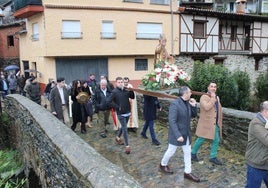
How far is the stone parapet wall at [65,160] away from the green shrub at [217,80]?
7874 mm

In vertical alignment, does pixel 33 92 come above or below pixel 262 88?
above

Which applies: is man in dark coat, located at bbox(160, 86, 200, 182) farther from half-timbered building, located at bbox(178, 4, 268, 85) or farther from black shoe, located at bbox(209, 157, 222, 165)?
half-timbered building, located at bbox(178, 4, 268, 85)

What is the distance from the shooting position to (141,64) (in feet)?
71.6

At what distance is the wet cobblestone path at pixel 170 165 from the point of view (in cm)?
538

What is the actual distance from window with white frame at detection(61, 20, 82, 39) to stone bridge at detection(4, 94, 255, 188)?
994cm

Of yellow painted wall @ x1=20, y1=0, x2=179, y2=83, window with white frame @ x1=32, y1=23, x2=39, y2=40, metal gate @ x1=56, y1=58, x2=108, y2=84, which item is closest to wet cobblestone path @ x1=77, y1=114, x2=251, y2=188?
yellow painted wall @ x1=20, y1=0, x2=179, y2=83

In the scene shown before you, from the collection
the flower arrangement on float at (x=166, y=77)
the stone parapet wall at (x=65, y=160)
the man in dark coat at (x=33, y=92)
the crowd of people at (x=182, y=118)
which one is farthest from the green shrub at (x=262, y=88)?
the stone parapet wall at (x=65, y=160)

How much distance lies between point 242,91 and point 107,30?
9445 millimetres

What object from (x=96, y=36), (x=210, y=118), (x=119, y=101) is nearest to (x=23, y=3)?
(x=96, y=36)

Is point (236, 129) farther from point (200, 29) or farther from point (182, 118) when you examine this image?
point (200, 29)

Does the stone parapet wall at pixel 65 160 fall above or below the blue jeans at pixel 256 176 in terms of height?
above

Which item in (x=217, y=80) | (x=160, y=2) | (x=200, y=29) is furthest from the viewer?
(x=200, y=29)

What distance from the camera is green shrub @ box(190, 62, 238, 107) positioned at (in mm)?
12914

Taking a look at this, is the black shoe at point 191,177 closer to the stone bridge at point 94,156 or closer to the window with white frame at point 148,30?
the stone bridge at point 94,156
